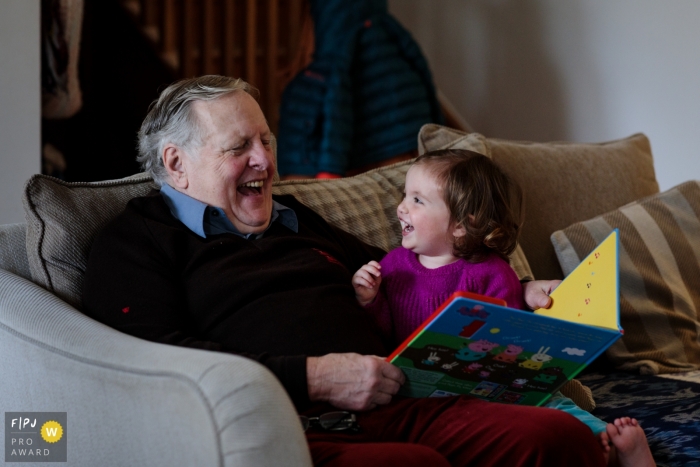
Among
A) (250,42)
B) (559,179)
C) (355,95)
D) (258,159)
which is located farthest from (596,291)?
(250,42)

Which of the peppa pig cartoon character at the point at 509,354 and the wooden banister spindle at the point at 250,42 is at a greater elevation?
the wooden banister spindle at the point at 250,42

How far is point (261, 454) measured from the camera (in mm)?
930

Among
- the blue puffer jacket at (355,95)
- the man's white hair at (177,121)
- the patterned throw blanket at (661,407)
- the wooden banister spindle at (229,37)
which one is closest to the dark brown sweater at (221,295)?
the man's white hair at (177,121)

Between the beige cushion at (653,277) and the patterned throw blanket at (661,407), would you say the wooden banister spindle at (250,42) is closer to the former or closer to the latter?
the beige cushion at (653,277)

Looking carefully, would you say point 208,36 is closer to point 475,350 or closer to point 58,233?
point 58,233

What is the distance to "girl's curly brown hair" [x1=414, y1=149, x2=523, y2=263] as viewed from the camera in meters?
1.45

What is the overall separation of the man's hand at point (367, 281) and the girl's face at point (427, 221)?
0.09 m

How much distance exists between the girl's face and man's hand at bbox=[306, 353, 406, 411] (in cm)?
33

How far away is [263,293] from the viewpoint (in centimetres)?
136

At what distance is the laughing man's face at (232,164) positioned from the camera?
1479 millimetres

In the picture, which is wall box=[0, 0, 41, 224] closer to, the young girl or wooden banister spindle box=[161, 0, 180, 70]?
the young girl

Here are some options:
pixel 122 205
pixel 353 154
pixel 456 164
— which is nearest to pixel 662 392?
pixel 456 164

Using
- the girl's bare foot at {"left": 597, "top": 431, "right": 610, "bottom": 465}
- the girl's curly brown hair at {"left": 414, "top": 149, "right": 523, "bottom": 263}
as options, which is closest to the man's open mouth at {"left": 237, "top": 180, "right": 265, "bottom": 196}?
the girl's curly brown hair at {"left": 414, "top": 149, "right": 523, "bottom": 263}

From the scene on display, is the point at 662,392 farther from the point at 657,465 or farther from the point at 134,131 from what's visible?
the point at 134,131
